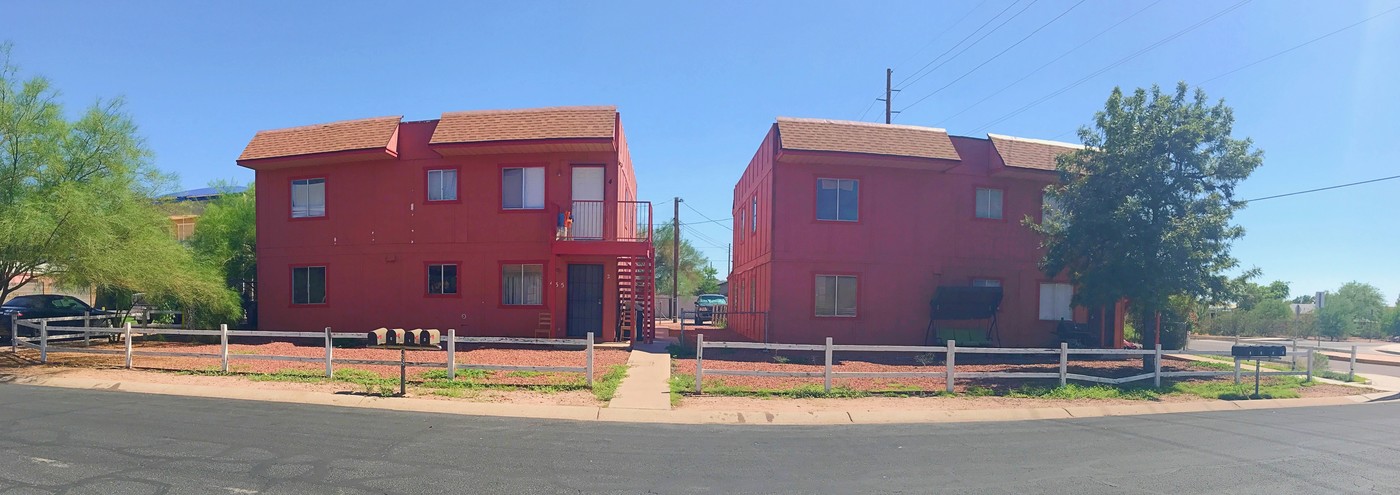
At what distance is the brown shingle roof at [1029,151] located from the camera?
65.5 ft

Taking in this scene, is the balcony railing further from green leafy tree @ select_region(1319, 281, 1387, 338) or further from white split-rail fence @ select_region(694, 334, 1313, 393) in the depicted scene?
green leafy tree @ select_region(1319, 281, 1387, 338)

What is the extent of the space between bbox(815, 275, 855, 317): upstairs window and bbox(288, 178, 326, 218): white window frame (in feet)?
47.4

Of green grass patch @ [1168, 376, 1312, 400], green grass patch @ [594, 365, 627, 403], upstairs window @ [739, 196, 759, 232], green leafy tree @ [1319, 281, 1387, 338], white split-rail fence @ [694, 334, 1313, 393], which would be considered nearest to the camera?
green grass patch @ [594, 365, 627, 403]

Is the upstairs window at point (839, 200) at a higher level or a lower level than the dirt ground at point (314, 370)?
higher

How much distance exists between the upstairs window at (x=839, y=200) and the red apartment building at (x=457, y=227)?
4839 mm

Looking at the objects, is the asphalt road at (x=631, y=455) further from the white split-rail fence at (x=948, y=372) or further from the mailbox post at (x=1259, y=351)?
the mailbox post at (x=1259, y=351)

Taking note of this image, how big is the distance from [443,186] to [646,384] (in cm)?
1052

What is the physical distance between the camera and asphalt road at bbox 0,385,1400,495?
257 inches

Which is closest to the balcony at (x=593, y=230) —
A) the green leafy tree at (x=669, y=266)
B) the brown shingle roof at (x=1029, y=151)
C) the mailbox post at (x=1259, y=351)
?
the brown shingle roof at (x=1029, y=151)

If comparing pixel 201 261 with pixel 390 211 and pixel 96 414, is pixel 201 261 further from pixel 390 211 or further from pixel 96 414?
pixel 96 414

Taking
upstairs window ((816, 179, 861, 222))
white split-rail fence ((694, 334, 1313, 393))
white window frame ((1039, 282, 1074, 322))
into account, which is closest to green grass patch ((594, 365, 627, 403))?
white split-rail fence ((694, 334, 1313, 393))

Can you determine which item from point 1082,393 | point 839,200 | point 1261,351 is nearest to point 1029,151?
point 839,200

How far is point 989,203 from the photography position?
20.8 metres

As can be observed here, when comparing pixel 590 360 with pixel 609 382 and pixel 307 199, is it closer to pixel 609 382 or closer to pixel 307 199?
pixel 609 382
